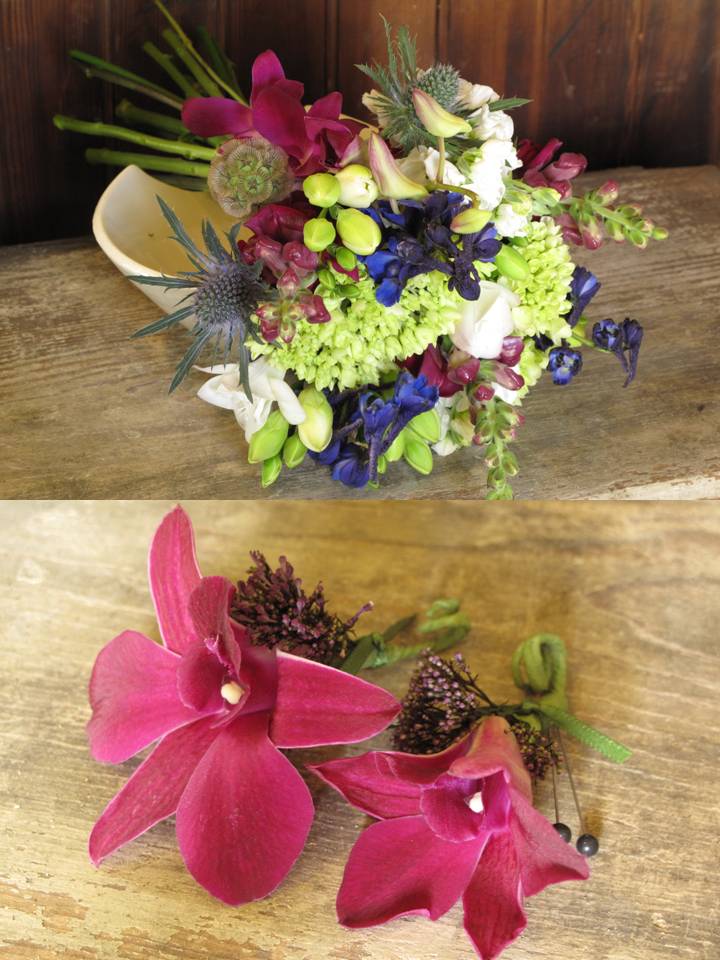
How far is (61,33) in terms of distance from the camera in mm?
956

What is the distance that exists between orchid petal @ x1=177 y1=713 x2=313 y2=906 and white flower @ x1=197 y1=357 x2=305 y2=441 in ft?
0.76

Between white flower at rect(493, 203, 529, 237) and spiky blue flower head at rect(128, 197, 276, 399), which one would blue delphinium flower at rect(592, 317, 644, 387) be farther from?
spiky blue flower head at rect(128, 197, 276, 399)

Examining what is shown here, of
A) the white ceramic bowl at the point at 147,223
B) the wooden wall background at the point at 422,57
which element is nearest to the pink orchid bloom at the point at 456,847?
the white ceramic bowl at the point at 147,223

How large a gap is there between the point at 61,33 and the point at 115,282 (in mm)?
254

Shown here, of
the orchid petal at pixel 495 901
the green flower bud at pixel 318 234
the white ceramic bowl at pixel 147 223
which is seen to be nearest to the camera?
the orchid petal at pixel 495 901

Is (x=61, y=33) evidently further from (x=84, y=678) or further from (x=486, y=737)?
(x=486, y=737)

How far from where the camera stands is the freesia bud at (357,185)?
623 millimetres

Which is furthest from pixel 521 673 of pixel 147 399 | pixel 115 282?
pixel 115 282

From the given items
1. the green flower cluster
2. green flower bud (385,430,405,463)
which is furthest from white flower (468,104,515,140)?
green flower bud (385,430,405,463)

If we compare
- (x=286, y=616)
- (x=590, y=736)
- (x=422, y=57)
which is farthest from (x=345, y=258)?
(x=422, y=57)

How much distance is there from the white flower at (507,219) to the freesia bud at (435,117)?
2.7 inches

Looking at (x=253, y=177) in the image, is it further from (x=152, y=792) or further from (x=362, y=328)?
(x=152, y=792)

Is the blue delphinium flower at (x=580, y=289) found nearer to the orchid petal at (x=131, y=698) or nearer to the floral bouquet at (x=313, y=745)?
the floral bouquet at (x=313, y=745)

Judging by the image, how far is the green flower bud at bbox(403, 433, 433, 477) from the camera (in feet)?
2.42
